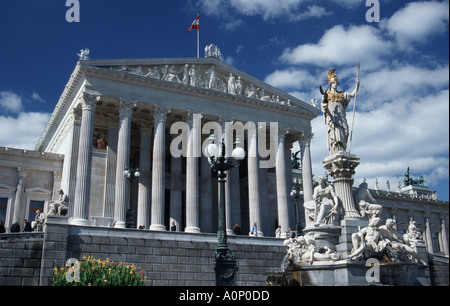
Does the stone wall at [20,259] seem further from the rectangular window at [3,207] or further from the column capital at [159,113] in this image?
the rectangular window at [3,207]

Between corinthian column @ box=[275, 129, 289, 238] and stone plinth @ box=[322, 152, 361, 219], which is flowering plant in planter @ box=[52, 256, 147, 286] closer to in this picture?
stone plinth @ box=[322, 152, 361, 219]

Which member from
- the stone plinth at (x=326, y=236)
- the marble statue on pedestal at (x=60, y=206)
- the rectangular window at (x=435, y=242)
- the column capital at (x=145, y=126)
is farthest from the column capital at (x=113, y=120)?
the rectangular window at (x=435, y=242)

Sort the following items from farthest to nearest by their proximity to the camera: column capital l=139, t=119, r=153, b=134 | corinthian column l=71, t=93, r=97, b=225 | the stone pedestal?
column capital l=139, t=119, r=153, b=134, corinthian column l=71, t=93, r=97, b=225, the stone pedestal

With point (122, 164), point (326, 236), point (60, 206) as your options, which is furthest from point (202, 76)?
point (326, 236)

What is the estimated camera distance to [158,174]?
1351 inches

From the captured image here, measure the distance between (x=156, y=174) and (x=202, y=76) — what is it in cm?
1049

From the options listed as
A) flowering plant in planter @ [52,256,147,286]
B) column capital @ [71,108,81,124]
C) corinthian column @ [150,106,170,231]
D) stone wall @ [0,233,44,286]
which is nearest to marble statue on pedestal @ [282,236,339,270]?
flowering plant in planter @ [52,256,147,286]

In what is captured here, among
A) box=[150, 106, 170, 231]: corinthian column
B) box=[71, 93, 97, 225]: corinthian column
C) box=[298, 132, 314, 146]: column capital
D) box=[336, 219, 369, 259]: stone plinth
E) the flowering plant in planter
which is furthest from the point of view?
box=[298, 132, 314, 146]: column capital

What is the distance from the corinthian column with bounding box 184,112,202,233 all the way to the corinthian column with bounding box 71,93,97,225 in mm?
7647

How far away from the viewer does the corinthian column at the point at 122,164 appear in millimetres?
32612

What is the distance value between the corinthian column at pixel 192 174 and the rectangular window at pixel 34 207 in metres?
14.0

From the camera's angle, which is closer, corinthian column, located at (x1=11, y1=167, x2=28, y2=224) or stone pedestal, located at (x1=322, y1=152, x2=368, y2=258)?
stone pedestal, located at (x1=322, y1=152, x2=368, y2=258)

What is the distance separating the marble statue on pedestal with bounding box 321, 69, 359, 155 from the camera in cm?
1611
